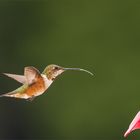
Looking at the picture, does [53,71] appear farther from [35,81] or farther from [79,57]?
[79,57]

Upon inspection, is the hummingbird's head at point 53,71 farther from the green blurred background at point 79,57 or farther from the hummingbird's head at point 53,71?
the green blurred background at point 79,57

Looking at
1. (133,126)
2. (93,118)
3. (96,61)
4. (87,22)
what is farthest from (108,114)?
(133,126)

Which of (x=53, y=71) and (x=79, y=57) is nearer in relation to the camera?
(x=53, y=71)

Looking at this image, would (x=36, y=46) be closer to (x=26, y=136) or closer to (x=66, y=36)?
(x=66, y=36)

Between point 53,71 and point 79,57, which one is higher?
point 79,57

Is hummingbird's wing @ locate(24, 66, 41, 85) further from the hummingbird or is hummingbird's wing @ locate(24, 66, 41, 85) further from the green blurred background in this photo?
the green blurred background

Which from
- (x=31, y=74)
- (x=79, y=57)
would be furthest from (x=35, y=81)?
(x=79, y=57)

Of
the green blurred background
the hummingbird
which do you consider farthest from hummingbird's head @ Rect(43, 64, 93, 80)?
the green blurred background
